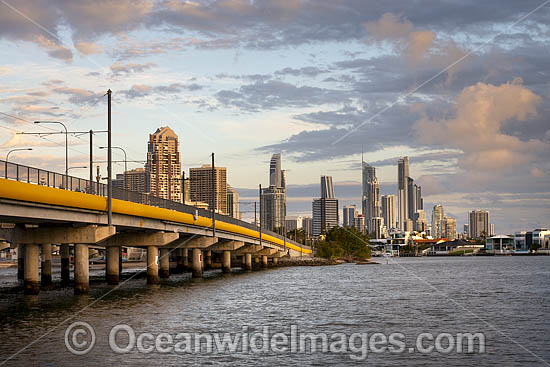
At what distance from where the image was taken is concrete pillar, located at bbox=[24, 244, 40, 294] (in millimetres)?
62747

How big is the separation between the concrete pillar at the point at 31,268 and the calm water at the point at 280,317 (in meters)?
1.00

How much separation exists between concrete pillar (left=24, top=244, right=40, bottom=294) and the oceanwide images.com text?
2207 centimetres

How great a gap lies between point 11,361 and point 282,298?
38982 millimetres

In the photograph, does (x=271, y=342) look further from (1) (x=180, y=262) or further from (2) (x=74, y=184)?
(1) (x=180, y=262)

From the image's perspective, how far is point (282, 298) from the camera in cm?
6781

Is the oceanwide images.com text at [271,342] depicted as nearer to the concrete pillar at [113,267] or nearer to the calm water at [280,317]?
the calm water at [280,317]

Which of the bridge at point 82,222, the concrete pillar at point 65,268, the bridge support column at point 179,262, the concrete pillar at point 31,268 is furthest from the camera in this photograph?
the bridge support column at point 179,262

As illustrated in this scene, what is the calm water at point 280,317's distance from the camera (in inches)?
1266

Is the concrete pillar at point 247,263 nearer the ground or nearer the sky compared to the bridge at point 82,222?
nearer the ground

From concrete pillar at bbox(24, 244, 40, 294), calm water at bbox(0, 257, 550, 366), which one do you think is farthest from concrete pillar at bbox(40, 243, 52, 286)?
concrete pillar at bbox(24, 244, 40, 294)

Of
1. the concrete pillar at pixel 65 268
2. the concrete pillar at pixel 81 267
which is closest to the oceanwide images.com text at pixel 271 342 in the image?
the concrete pillar at pixel 81 267

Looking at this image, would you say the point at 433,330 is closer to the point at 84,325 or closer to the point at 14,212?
the point at 84,325

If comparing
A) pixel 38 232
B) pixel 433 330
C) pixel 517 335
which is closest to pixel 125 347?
pixel 433 330

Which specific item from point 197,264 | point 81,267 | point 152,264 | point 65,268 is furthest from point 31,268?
point 197,264
